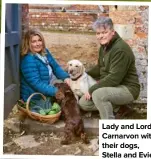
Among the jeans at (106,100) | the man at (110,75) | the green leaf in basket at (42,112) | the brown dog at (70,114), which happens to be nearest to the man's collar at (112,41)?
the man at (110,75)

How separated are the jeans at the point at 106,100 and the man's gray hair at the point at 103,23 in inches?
17.0

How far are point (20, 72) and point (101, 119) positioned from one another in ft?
2.17

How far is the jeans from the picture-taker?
2609 millimetres

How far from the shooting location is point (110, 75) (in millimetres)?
2611

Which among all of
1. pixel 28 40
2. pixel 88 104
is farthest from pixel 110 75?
pixel 28 40

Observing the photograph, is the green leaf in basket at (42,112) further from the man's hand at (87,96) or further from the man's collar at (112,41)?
the man's collar at (112,41)

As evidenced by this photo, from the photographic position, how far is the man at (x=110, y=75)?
2602mm

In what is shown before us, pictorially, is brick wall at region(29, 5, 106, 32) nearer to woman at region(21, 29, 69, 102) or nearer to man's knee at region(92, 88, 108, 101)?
woman at region(21, 29, 69, 102)

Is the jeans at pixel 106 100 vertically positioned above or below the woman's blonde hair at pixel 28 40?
below

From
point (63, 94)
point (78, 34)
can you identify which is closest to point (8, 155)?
point (63, 94)

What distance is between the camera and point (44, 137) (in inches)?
105

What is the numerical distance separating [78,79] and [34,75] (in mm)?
314

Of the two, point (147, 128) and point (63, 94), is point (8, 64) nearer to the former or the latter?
point (63, 94)

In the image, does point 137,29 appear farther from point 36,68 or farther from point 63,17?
point 36,68
